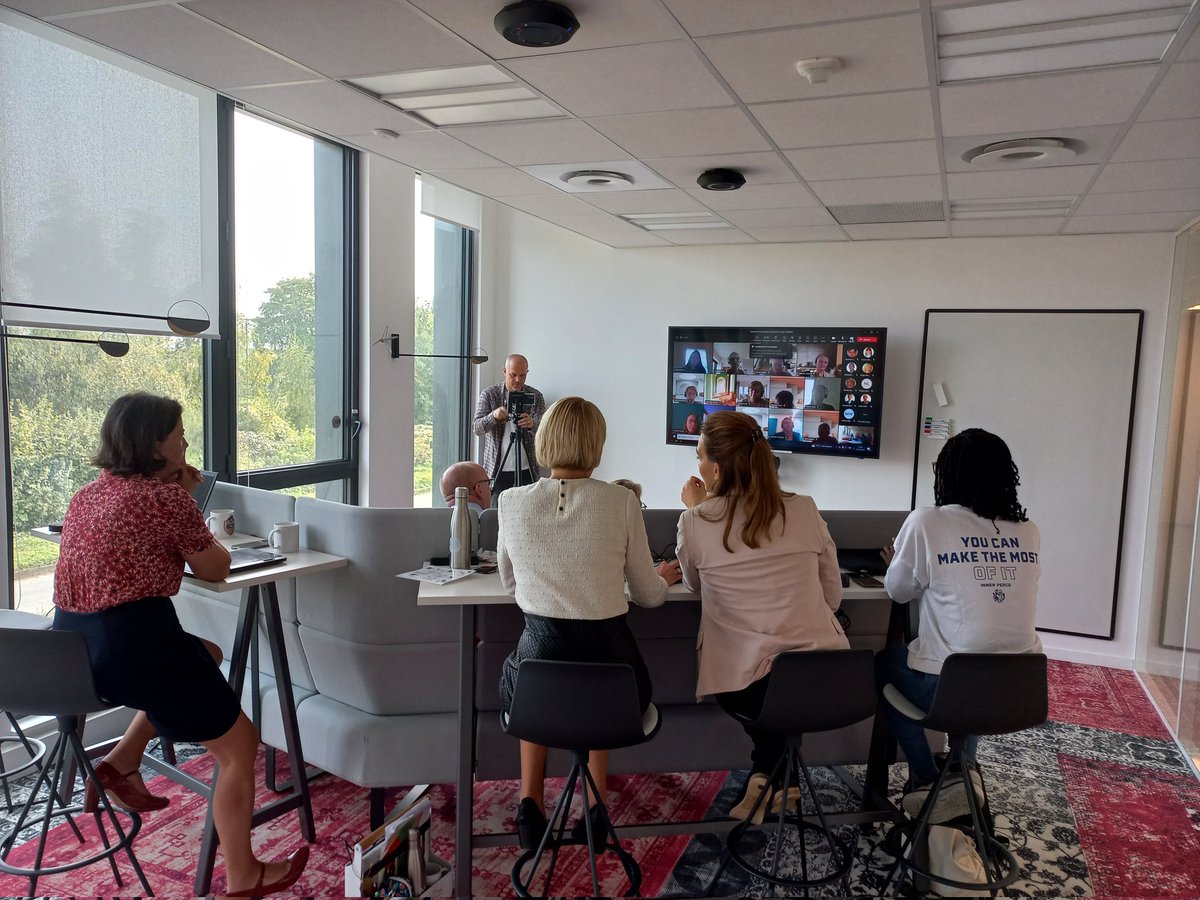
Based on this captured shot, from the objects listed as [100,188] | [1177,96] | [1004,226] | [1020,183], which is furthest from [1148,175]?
[100,188]

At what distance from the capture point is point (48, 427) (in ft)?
10.4

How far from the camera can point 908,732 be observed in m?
2.54

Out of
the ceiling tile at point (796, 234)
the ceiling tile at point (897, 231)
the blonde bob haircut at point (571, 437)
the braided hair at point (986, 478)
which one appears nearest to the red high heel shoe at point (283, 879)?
the blonde bob haircut at point (571, 437)

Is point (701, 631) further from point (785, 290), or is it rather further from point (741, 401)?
point (785, 290)

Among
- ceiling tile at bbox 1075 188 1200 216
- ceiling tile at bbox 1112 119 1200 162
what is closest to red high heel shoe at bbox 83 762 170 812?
ceiling tile at bbox 1112 119 1200 162

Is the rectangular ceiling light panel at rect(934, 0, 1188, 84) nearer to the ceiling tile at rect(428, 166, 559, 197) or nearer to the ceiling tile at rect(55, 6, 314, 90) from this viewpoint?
the ceiling tile at rect(55, 6, 314, 90)

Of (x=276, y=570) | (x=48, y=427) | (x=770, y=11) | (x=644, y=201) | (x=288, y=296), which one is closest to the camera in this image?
(x=770, y=11)

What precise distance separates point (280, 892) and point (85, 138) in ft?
9.24

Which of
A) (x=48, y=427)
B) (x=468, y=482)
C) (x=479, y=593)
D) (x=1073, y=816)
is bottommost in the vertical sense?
(x=1073, y=816)

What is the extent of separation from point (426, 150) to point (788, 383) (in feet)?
8.91

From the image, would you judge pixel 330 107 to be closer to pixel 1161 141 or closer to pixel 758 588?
pixel 758 588

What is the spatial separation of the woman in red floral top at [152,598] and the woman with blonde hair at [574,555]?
2.59 ft

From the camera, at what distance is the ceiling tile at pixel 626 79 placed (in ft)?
7.56

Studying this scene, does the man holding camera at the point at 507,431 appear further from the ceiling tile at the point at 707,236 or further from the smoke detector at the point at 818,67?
the smoke detector at the point at 818,67
